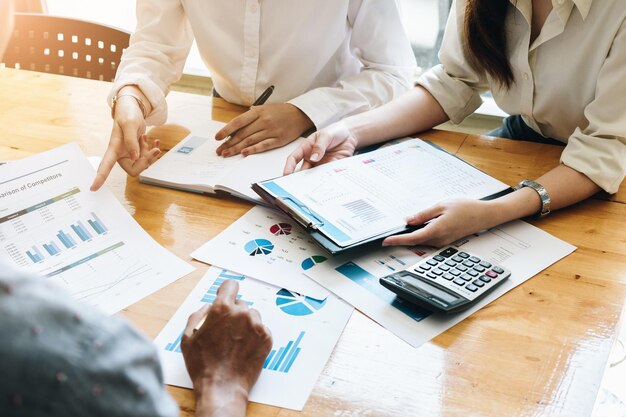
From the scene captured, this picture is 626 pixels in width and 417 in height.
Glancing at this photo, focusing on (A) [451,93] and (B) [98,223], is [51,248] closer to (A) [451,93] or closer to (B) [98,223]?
(B) [98,223]

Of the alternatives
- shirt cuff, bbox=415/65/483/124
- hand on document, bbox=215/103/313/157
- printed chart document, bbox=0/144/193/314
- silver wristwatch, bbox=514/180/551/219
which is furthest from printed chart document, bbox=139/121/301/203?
silver wristwatch, bbox=514/180/551/219

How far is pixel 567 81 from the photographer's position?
1.22 meters

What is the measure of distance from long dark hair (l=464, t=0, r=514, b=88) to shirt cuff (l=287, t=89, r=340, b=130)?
31 centimetres

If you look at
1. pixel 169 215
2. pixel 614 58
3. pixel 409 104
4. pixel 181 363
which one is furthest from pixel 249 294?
pixel 614 58

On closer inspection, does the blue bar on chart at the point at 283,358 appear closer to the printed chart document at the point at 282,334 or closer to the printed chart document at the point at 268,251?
the printed chart document at the point at 282,334

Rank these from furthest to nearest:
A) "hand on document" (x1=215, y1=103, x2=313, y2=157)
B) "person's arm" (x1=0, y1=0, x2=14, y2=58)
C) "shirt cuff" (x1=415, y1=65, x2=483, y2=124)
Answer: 1. "shirt cuff" (x1=415, y1=65, x2=483, y2=124)
2. "hand on document" (x1=215, y1=103, x2=313, y2=157)
3. "person's arm" (x1=0, y1=0, x2=14, y2=58)

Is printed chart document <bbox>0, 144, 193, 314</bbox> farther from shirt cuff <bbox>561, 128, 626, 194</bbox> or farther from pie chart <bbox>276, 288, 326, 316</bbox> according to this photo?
shirt cuff <bbox>561, 128, 626, 194</bbox>

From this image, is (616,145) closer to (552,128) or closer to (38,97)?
(552,128)

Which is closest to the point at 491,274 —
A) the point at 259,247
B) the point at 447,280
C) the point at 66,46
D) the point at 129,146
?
the point at 447,280

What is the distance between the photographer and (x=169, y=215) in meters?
1.03

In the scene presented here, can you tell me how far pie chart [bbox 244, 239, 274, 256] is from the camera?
934 millimetres

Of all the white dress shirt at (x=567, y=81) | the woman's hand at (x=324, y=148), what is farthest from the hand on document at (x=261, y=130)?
the white dress shirt at (x=567, y=81)

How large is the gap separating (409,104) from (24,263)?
2.63 feet

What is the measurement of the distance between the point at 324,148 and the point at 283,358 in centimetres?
48
